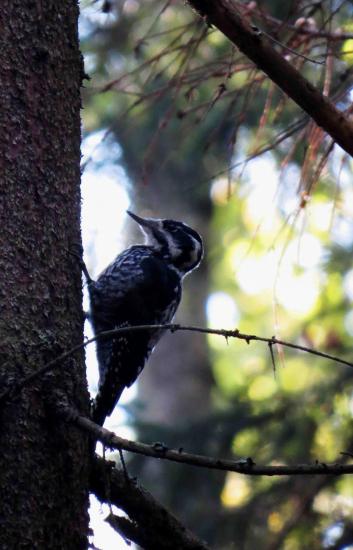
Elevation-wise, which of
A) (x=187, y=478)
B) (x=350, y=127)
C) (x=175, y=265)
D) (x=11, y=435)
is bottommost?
(x=11, y=435)

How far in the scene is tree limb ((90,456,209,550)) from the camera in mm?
2730

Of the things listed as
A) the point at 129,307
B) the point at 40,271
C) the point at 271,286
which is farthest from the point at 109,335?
the point at 271,286

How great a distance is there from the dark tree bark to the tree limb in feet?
0.29

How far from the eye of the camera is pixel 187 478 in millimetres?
7305

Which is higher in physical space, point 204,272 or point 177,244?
point 204,272

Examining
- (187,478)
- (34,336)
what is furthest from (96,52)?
(34,336)

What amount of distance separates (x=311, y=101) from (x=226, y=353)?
358 inches

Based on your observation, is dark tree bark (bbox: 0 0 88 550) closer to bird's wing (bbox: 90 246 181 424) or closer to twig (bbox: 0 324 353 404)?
twig (bbox: 0 324 353 404)

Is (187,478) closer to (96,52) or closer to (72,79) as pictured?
(96,52)

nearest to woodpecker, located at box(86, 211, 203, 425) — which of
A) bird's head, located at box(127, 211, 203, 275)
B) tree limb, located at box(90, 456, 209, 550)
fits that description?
bird's head, located at box(127, 211, 203, 275)

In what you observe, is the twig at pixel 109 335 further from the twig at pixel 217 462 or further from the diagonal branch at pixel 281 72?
the diagonal branch at pixel 281 72

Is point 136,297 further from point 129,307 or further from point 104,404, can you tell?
point 104,404

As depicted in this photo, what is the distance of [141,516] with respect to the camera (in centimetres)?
277

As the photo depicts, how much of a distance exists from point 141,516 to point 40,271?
2.20 feet
